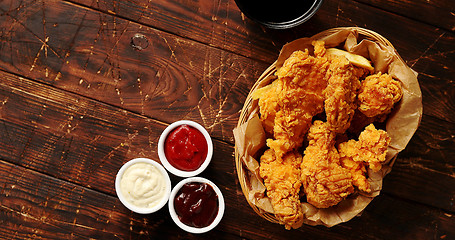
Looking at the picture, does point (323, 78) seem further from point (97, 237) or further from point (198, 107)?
point (97, 237)

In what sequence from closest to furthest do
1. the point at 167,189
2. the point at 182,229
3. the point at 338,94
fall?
the point at 338,94
the point at 167,189
the point at 182,229

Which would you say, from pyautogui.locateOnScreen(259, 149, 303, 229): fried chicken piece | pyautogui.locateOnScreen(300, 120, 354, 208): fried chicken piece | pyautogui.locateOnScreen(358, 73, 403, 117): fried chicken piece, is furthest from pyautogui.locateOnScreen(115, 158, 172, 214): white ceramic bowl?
pyautogui.locateOnScreen(358, 73, 403, 117): fried chicken piece

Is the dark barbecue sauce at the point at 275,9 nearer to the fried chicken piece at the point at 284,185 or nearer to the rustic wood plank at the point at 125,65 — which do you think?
Answer: the rustic wood plank at the point at 125,65

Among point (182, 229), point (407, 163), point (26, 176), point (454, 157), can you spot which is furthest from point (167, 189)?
point (454, 157)

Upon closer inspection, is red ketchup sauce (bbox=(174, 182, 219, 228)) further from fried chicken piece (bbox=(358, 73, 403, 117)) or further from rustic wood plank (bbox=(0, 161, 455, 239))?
fried chicken piece (bbox=(358, 73, 403, 117))

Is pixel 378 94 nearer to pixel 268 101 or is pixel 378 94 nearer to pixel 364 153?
pixel 364 153

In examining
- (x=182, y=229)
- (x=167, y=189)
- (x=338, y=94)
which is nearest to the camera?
(x=338, y=94)

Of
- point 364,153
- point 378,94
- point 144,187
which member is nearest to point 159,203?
point 144,187

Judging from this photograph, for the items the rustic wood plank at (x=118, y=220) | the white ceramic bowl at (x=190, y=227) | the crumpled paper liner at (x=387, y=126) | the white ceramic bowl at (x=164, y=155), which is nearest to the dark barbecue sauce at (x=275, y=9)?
the crumpled paper liner at (x=387, y=126)
